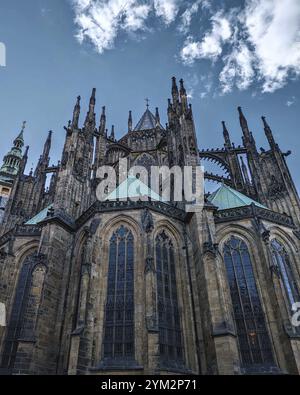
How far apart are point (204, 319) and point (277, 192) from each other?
11.9 metres

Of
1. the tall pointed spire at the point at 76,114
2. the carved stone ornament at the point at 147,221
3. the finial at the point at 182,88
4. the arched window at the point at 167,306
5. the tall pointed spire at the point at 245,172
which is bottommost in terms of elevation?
the arched window at the point at 167,306

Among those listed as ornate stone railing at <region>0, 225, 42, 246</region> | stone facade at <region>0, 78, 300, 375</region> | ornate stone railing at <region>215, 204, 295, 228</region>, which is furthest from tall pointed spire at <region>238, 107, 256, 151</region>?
ornate stone railing at <region>0, 225, 42, 246</region>

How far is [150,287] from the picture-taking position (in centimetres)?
1402

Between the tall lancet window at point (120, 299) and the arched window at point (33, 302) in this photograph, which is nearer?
the tall lancet window at point (120, 299)

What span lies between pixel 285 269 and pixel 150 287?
8.00 metres

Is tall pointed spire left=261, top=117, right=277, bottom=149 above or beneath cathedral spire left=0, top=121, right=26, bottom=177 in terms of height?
beneath

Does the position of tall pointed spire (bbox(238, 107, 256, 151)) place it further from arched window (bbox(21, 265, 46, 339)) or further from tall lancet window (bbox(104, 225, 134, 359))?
arched window (bbox(21, 265, 46, 339))

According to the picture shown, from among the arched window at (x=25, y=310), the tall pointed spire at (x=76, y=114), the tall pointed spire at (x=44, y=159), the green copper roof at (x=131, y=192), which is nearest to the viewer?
the arched window at (x=25, y=310)

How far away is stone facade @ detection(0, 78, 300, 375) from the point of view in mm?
13328

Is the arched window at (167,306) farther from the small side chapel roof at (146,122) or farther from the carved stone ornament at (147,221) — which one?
the small side chapel roof at (146,122)

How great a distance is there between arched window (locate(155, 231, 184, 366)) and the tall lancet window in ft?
4.43

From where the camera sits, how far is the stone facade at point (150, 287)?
13328 millimetres

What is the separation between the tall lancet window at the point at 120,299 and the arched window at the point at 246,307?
527cm

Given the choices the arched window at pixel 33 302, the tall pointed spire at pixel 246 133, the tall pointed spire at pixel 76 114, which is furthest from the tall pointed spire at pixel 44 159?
the tall pointed spire at pixel 246 133
